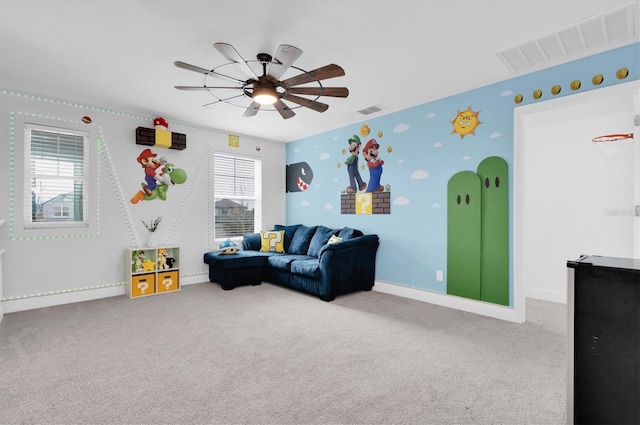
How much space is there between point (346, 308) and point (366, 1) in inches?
124

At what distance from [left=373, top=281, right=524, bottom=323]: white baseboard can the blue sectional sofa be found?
339mm

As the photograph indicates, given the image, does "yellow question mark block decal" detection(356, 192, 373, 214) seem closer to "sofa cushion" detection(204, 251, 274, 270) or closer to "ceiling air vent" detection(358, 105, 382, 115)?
"ceiling air vent" detection(358, 105, 382, 115)

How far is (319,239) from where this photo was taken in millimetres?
5234

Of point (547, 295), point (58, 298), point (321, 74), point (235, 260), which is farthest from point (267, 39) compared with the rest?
point (547, 295)

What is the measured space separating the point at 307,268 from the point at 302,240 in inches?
45.7

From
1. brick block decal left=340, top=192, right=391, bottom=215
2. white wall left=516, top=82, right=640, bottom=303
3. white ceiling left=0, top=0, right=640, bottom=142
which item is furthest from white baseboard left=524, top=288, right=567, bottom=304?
white ceiling left=0, top=0, right=640, bottom=142

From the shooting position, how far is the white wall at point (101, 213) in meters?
3.84

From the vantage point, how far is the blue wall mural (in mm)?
3160

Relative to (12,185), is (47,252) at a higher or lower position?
lower

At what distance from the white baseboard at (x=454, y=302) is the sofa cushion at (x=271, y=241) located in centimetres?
187

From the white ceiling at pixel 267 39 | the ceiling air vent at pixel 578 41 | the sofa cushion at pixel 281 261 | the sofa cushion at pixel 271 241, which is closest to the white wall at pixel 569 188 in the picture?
the ceiling air vent at pixel 578 41

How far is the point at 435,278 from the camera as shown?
4.14 m

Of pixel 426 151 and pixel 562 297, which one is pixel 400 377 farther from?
pixel 562 297

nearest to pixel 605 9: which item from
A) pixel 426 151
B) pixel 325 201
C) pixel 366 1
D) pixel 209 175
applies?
pixel 366 1
